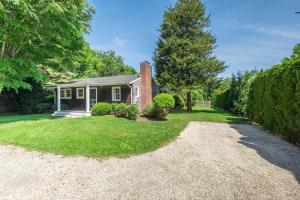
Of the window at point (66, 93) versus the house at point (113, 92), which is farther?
the window at point (66, 93)

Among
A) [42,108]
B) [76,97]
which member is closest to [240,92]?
[76,97]

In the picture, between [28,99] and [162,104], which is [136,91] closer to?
[162,104]

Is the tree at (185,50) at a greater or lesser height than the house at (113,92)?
greater

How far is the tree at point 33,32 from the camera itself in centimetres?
1204

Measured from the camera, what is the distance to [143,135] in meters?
8.92

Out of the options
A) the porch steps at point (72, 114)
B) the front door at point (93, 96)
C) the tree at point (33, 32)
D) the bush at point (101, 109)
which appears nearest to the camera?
the tree at point (33, 32)

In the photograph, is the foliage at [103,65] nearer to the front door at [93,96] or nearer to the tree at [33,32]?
the front door at [93,96]

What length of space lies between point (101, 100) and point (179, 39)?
10076 millimetres

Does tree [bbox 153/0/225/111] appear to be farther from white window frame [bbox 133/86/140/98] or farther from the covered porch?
the covered porch

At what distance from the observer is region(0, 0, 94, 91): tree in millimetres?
12039

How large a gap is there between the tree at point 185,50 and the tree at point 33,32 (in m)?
8.71

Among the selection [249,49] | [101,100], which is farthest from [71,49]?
[249,49]

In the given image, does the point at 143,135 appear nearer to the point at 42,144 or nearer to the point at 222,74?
the point at 42,144

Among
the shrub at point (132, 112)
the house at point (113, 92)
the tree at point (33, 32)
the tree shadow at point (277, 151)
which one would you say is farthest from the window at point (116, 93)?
the tree shadow at point (277, 151)
